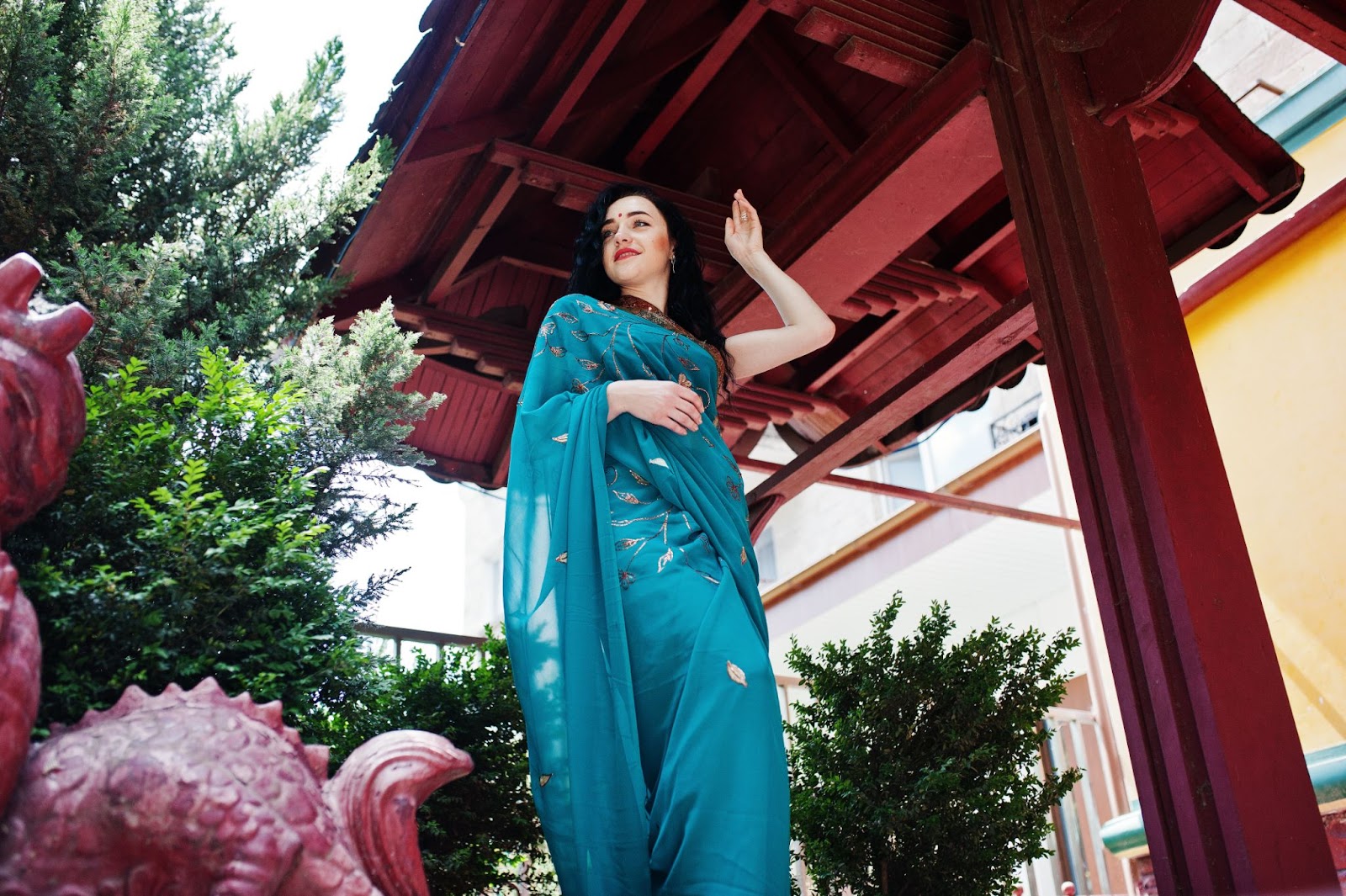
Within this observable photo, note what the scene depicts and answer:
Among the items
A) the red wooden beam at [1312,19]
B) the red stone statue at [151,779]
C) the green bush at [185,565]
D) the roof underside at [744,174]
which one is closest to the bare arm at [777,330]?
the roof underside at [744,174]

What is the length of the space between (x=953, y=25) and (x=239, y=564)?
2390mm

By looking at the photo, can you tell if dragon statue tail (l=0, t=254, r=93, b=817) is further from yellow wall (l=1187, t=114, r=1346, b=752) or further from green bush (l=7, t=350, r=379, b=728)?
yellow wall (l=1187, t=114, r=1346, b=752)

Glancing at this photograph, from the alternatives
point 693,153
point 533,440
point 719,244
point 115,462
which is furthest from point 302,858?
point 693,153

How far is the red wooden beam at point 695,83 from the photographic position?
354 cm

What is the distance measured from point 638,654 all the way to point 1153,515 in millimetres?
1086

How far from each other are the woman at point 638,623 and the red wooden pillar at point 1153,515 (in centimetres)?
76

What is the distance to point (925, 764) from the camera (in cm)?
301

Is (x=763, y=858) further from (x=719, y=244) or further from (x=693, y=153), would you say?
(x=693, y=153)

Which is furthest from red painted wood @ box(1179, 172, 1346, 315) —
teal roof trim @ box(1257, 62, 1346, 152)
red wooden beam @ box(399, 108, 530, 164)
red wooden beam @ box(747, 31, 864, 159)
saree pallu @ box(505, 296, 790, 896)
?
saree pallu @ box(505, 296, 790, 896)

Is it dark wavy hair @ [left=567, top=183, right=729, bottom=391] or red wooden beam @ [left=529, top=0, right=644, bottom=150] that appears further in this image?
red wooden beam @ [left=529, top=0, right=644, bottom=150]

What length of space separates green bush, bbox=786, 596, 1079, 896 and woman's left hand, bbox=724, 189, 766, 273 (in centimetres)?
111

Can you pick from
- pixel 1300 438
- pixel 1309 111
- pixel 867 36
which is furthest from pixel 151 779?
pixel 1309 111

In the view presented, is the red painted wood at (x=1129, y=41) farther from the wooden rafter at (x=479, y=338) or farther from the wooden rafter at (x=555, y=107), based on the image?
the wooden rafter at (x=479, y=338)

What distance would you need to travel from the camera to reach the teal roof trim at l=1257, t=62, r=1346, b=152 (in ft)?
18.3
